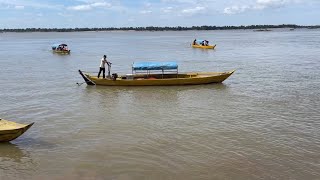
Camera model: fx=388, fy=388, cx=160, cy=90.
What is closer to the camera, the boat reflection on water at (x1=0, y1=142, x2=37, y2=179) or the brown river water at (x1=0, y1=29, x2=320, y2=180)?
the boat reflection on water at (x1=0, y1=142, x2=37, y2=179)

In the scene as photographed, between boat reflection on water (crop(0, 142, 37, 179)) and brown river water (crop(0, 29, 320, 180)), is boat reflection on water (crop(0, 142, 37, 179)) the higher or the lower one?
the lower one

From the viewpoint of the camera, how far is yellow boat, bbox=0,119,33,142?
37.9 ft

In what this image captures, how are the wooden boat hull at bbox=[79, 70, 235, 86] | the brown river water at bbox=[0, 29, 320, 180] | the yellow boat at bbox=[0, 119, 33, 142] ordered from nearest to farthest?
the brown river water at bbox=[0, 29, 320, 180] → the yellow boat at bbox=[0, 119, 33, 142] → the wooden boat hull at bbox=[79, 70, 235, 86]

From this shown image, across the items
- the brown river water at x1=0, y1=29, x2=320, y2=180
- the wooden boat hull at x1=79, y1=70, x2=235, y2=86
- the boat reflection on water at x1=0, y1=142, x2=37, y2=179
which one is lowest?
the boat reflection on water at x1=0, y1=142, x2=37, y2=179

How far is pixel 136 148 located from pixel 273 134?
4.63m

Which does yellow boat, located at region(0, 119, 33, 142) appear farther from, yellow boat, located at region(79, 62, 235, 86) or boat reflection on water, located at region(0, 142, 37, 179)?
yellow boat, located at region(79, 62, 235, 86)

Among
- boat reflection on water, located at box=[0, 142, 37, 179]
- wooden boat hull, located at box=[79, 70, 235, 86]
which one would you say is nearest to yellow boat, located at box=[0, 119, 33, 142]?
boat reflection on water, located at box=[0, 142, 37, 179]

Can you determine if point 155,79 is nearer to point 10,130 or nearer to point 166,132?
point 166,132

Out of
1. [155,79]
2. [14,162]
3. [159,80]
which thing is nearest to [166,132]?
[14,162]

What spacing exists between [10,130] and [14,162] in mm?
1080

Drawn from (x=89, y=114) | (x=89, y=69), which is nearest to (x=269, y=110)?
(x=89, y=114)

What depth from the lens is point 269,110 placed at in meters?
16.3

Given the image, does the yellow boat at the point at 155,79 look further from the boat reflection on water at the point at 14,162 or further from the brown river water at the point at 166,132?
the boat reflection on water at the point at 14,162

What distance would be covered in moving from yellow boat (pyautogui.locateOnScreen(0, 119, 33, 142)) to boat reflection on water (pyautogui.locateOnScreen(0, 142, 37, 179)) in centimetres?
31
